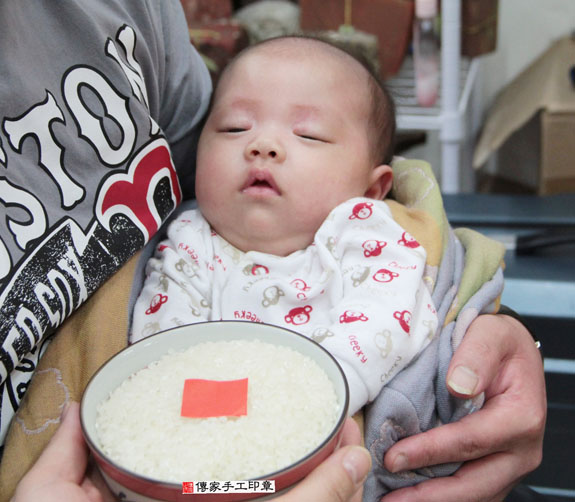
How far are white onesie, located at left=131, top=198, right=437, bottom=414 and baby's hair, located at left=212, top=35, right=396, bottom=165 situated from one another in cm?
14

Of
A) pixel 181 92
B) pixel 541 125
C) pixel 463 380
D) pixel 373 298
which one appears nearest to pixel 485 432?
pixel 463 380

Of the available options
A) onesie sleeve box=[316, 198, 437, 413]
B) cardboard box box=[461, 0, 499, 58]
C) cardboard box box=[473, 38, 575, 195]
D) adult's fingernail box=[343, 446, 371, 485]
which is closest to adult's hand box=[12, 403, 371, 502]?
adult's fingernail box=[343, 446, 371, 485]

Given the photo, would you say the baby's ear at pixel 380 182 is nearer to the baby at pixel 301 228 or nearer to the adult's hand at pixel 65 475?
the baby at pixel 301 228

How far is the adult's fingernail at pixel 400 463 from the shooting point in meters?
0.64

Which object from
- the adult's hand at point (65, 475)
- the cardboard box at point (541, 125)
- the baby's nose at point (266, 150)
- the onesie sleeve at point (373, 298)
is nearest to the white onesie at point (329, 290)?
the onesie sleeve at point (373, 298)

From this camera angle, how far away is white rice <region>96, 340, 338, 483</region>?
43cm

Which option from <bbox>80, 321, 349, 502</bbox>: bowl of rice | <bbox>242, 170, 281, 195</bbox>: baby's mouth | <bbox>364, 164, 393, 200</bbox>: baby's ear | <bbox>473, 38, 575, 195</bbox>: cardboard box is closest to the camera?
<bbox>80, 321, 349, 502</bbox>: bowl of rice

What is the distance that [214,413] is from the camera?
1.51 feet

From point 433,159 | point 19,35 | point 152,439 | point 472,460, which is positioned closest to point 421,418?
point 472,460

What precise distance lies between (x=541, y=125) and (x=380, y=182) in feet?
3.28

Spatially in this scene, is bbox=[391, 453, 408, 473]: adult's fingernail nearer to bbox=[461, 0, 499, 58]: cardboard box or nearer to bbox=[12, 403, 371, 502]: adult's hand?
bbox=[12, 403, 371, 502]: adult's hand

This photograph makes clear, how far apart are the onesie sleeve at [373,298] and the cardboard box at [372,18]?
110 centimetres

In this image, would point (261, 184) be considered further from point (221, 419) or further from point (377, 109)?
point (221, 419)

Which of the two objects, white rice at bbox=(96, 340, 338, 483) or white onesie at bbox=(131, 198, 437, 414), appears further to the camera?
white onesie at bbox=(131, 198, 437, 414)
